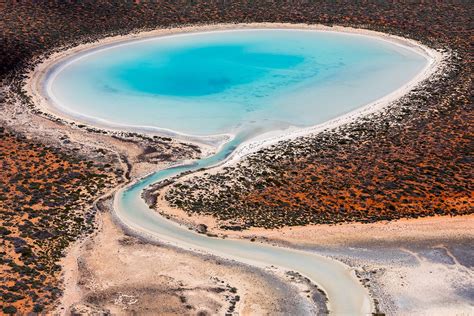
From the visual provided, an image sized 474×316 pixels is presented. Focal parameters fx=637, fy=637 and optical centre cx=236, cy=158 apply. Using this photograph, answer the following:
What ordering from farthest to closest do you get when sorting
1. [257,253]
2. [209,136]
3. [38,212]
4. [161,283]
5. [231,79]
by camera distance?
[231,79], [209,136], [38,212], [257,253], [161,283]

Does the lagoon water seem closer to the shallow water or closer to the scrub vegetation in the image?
the scrub vegetation

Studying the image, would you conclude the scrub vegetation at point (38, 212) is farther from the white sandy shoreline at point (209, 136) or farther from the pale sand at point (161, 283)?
the white sandy shoreline at point (209, 136)

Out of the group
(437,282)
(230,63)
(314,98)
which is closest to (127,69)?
(230,63)

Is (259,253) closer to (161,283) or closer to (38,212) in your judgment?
(161,283)

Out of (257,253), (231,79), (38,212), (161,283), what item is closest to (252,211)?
(257,253)

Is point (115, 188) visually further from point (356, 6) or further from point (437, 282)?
point (356, 6)

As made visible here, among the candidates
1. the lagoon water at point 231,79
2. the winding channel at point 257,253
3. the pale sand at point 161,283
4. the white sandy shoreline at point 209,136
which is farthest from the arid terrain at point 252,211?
the lagoon water at point 231,79
